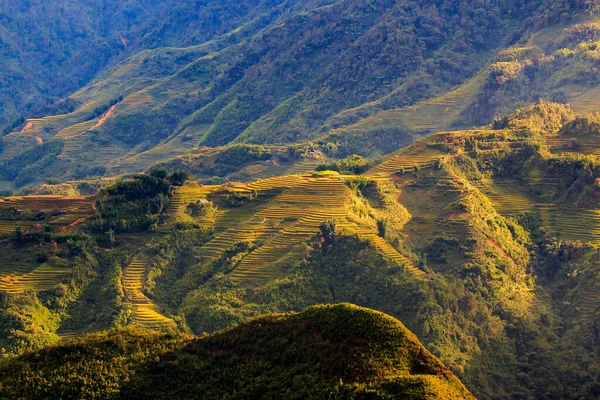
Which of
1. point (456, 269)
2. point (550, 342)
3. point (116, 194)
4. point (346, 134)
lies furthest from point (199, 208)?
point (346, 134)

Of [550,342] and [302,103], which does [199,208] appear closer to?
[550,342]

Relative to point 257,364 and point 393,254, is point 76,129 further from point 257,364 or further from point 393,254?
point 257,364

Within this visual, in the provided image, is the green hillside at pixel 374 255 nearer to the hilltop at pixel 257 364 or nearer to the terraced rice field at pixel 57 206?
the terraced rice field at pixel 57 206

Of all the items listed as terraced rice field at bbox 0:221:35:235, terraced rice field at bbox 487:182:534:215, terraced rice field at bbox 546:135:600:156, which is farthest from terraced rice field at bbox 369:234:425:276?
terraced rice field at bbox 0:221:35:235

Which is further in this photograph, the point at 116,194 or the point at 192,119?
the point at 192,119

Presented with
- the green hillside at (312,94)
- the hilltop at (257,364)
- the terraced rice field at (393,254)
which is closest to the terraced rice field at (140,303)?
the hilltop at (257,364)

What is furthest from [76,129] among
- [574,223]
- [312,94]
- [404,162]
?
[574,223]
